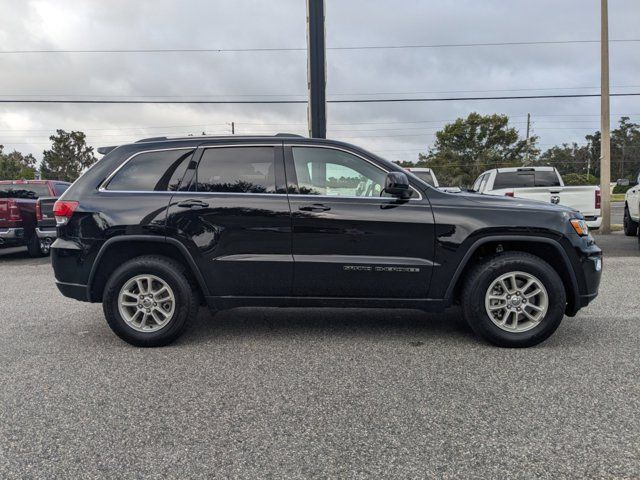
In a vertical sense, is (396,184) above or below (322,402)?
above

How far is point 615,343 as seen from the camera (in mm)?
4480

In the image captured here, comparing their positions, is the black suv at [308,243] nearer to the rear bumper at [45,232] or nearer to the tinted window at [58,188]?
the rear bumper at [45,232]

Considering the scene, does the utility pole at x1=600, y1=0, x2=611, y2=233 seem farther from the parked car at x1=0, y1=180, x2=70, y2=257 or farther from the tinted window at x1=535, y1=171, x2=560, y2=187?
the parked car at x1=0, y1=180, x2=70, y2=257

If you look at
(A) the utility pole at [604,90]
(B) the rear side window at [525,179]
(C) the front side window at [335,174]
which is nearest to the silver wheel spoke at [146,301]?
(C) the front side window at [335,174]

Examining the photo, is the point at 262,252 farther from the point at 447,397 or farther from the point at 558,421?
the point at 558,421

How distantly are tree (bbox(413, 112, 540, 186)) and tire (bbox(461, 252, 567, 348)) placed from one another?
46.6m

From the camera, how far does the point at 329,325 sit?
17.1 feet

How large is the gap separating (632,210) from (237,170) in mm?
11708

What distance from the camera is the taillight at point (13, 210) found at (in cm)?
1072

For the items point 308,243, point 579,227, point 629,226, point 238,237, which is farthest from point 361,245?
point 629,226

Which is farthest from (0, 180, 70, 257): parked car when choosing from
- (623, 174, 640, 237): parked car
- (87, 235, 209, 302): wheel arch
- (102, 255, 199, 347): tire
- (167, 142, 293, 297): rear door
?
(623, 174, 640, 237): parked car

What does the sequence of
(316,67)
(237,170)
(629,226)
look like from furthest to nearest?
(629,226) < (316,67) < (237,170)

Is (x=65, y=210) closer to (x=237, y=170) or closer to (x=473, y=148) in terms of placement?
(x=237, y=170)

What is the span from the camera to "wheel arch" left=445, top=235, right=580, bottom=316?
14.2ft
